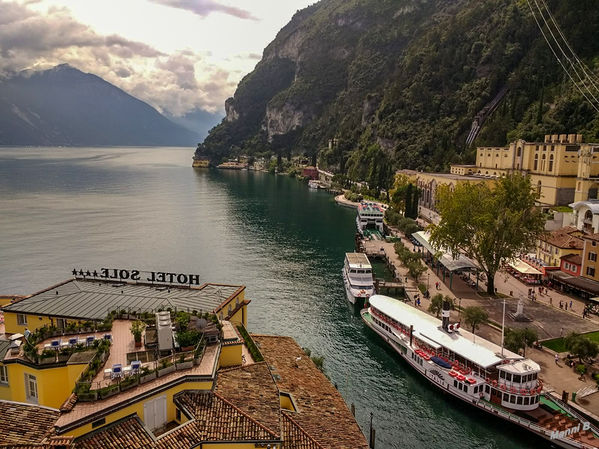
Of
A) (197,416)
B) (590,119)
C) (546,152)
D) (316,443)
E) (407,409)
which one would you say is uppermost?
(590,119)

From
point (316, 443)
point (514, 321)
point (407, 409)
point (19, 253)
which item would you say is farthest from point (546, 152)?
point (19, 253)

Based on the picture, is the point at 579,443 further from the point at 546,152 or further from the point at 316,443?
the point at 546,152

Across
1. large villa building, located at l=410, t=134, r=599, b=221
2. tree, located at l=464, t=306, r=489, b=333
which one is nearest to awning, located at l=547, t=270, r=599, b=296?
tree, located at l=464, t=306, r=489, b=333

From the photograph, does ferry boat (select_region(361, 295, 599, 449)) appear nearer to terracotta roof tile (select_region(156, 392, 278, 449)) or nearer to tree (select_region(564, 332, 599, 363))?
tree (select_region(564, 332, 599, 363))

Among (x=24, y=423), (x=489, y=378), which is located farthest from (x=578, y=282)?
(x=24, y=423)

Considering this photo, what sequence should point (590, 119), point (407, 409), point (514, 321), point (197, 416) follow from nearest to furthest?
1. point (197, 416)
2. point (407, 409)
3. point (514, 321)
4. point (590, 119)

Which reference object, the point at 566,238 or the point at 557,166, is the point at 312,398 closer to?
the point at 566,238
